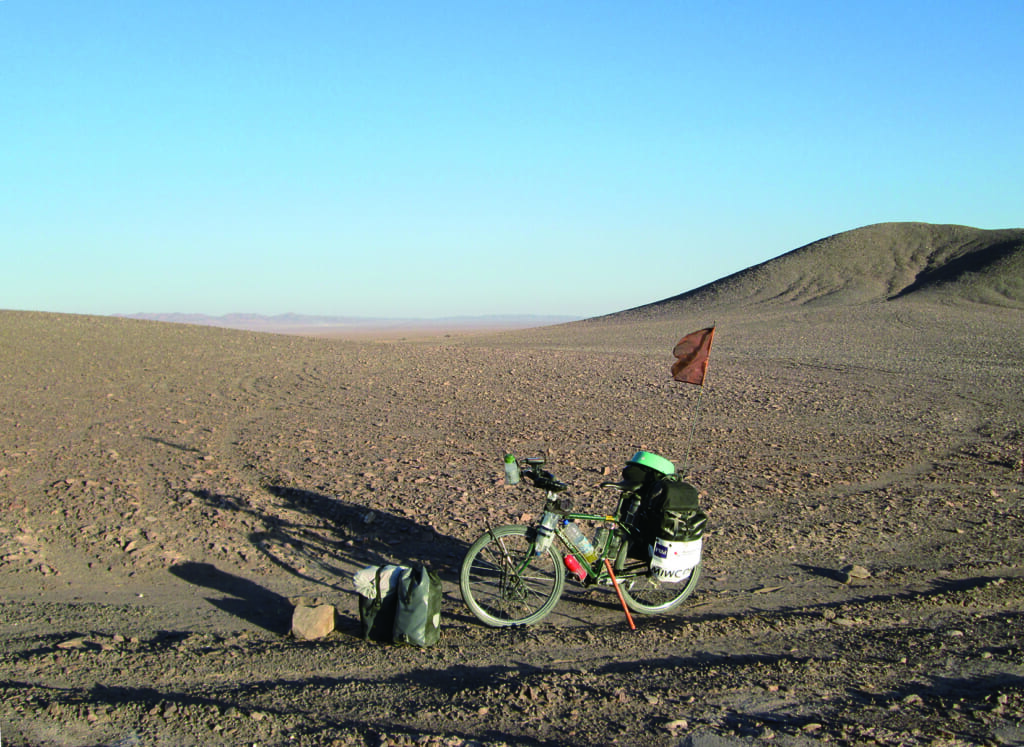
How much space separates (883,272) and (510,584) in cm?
7425

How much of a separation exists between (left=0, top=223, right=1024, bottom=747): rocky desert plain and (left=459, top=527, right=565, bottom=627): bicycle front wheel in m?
0.18

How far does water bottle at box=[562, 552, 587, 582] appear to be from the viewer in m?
5.55

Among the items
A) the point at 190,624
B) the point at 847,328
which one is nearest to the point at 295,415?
the point at 190,624

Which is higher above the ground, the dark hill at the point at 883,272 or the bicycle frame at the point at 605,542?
the dark hill at the point at 883,272

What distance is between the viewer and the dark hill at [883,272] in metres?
61.1

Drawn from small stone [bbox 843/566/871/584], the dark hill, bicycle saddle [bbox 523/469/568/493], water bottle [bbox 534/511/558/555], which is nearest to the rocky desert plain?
small stone [bbox 843/566/871/584]

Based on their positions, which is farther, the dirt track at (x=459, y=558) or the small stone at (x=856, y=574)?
the small stone at (x=856, y=574)

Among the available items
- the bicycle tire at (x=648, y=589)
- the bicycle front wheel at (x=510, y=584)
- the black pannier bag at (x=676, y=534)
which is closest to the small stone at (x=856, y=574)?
the bicycle tire at (x=648, y=589)

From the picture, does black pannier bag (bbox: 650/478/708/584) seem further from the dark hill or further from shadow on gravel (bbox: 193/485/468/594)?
the dark hill

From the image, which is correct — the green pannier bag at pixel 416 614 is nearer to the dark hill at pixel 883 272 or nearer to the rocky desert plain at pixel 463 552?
the rocky desert plain at pixel 463 552

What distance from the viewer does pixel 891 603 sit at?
18.8 ft

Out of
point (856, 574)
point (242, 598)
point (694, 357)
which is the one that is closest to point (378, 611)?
point (242, 598)

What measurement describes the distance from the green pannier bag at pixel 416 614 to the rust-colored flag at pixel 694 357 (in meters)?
3.01

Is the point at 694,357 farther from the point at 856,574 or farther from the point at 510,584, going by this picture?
the point at 510,584
